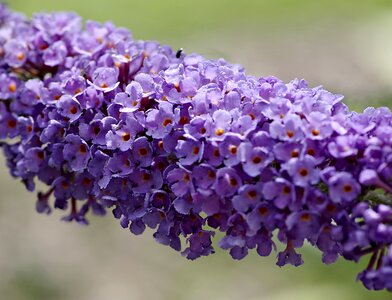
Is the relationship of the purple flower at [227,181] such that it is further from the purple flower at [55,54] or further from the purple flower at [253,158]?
the purple flower at [55,54]

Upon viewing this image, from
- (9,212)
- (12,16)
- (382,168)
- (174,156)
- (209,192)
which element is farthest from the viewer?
(9,212)

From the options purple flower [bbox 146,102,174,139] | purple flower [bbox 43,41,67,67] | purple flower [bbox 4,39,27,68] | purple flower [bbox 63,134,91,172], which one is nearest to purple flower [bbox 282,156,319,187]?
purple flower [bbox 146,102,174,139]

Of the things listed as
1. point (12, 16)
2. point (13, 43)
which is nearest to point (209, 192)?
point (13, 43)

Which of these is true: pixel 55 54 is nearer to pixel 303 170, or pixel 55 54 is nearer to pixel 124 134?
pixel 124 134

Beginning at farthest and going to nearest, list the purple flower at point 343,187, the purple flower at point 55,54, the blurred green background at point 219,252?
the blurred green background at point 219,252 → the purple flower at point 55,54 → the purple flower at point 343,187

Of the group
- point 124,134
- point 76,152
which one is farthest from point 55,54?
point 124,134

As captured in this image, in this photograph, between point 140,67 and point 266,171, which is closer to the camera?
point 266,171

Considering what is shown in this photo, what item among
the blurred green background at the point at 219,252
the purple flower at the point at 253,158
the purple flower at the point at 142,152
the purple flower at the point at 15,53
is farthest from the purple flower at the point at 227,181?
the blurred green background at the point at 219,252

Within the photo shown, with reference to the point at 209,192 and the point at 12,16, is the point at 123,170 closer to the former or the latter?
the point at 209,192
